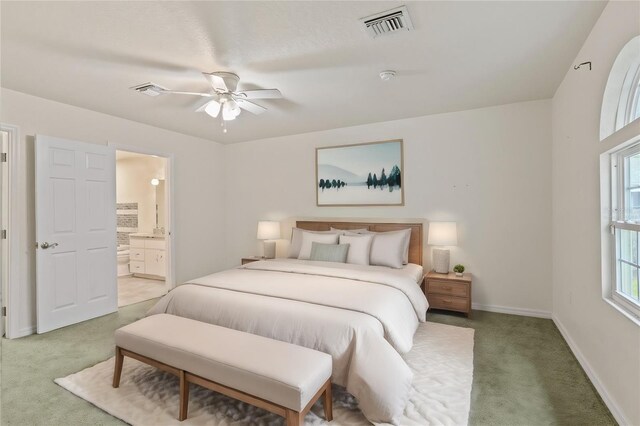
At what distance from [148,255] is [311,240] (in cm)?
340

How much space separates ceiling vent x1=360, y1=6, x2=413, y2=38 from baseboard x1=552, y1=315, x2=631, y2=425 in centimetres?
264

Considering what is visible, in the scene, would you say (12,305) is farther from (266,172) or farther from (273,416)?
(266,172)

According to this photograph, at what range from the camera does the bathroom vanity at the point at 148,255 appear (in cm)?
561

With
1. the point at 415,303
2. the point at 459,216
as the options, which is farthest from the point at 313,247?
the point at 459,216

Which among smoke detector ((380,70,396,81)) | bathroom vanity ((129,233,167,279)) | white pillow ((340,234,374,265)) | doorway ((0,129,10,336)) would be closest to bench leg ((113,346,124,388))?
doorway ((0,129,10,336))

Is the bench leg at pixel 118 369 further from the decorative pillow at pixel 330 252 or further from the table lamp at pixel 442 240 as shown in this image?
the table lamp at pixel 442 240

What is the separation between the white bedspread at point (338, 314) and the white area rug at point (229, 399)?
21 centimetres

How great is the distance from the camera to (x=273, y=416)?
1922mm

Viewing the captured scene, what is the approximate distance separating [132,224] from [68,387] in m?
4.92

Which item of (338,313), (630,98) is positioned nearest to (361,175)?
(338,313)

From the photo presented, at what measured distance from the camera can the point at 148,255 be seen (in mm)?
5727

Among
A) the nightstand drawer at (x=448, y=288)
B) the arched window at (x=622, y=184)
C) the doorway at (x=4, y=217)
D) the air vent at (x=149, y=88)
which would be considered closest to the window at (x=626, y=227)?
the arched window at (x=622, y=184)

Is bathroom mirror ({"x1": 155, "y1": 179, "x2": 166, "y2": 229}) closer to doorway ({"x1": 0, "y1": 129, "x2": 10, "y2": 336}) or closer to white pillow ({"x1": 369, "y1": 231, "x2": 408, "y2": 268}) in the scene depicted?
doorway ({"x1": 0, "y1": 129, "x2": 10, "y2": 336})

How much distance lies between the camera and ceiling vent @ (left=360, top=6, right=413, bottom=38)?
75.2 inches
